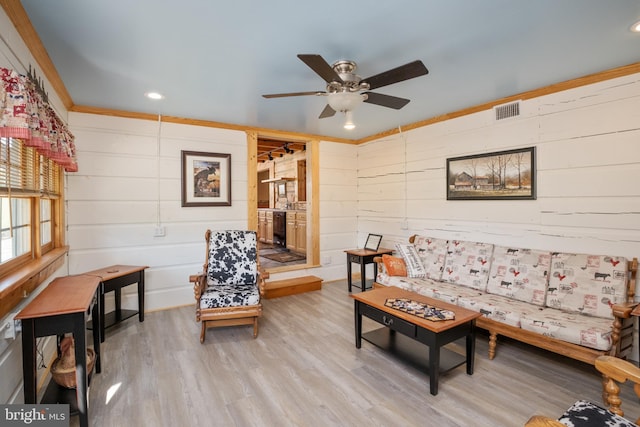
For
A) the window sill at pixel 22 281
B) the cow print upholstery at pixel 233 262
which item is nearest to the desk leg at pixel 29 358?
the window sill at pixel 22 281

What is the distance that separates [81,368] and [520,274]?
3.64 m

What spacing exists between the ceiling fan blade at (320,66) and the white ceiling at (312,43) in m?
0.25

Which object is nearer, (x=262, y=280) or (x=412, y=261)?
(x=262, y=280)

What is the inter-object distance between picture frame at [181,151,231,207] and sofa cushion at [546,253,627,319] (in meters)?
3.89

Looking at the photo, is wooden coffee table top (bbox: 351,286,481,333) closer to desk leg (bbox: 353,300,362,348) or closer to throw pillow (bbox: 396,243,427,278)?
desk leg (bbox: 353,300,362,348)

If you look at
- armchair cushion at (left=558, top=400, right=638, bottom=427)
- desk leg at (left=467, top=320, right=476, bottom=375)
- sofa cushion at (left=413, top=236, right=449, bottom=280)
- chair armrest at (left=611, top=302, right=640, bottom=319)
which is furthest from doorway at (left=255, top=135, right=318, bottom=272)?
armchair cushion at (left=558, top=400, right=638, bottom=427)

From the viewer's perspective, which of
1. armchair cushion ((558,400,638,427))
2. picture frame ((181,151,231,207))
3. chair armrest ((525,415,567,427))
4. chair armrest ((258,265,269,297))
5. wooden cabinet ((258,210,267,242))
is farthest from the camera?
wooden cabinet ((258,210,267,242))

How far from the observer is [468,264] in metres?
3.56

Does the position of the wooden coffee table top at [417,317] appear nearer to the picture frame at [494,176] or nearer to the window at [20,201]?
the picture frame at [494,176]

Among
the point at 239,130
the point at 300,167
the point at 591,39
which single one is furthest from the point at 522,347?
the point at 300,167

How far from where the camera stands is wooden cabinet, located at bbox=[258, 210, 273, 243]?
28.6 feet

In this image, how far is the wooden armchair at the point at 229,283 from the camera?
3.04 meters

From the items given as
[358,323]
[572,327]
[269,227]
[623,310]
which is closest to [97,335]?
[358,323]

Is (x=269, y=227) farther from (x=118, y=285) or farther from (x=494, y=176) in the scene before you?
(x=494, y=176)
